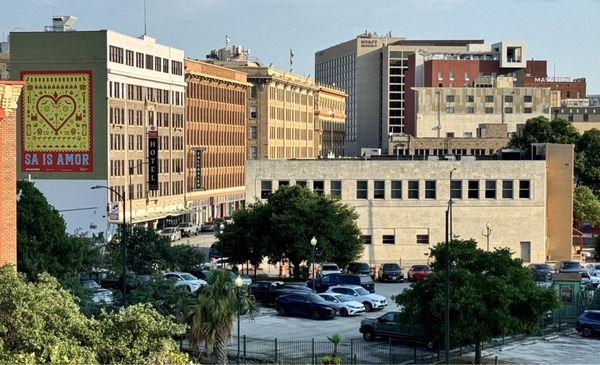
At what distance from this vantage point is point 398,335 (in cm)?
5081

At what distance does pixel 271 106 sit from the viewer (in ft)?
571

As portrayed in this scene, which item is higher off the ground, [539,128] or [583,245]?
[539,128]

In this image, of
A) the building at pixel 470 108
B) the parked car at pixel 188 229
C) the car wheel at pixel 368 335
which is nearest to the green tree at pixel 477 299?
the car wheel at pixel 368 335

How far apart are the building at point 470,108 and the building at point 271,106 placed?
2059 cm

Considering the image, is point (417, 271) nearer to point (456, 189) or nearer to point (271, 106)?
point (456, 189)

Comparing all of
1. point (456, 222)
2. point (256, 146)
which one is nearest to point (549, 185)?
point (456, 222)

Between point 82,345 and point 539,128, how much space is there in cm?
10437

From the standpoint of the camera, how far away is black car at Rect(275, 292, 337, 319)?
58.9m

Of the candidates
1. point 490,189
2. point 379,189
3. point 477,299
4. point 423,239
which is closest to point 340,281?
point 379,189

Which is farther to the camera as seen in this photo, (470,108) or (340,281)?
(470,108)

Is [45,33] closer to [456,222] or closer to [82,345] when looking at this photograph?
[456,222]

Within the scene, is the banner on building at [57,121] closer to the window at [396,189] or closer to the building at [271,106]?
the window at [396,189]

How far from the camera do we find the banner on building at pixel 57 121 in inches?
4099

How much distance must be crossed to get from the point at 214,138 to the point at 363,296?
8821 cm
